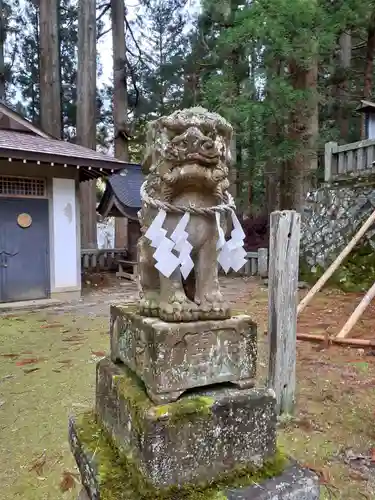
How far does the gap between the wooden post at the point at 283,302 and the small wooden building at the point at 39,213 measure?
5.19 m

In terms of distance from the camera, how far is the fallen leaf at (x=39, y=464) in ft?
7.79

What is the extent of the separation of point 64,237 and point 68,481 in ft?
19.5

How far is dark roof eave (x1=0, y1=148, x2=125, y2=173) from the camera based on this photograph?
639 cm

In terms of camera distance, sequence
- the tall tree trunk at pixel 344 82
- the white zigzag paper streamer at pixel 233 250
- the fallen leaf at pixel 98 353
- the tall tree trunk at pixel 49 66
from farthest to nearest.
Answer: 1. the tall tree trunk at pixel 49 66
2. the tall tree trunk at pixel 344 82
3. the fallen leaf at pixel 98 353
4. the white zigzag paper streamer at pixel 233 250

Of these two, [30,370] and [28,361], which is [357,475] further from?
[28,361]

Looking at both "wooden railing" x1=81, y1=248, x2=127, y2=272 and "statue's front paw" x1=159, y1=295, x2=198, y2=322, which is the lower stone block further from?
"wooden railing" x1=81, y1=248, x2=127, y2=272

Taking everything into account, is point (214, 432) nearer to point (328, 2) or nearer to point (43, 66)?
point (328, 2)

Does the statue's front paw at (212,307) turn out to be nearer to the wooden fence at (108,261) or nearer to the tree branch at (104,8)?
the wooden fence at (108,261)

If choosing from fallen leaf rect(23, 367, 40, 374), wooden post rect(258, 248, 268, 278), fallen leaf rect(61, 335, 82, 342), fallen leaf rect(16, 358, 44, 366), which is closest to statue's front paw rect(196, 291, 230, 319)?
fallen leaf rect(23, 367, 40, 374)

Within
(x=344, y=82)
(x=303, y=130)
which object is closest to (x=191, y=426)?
(x=303, y=130)

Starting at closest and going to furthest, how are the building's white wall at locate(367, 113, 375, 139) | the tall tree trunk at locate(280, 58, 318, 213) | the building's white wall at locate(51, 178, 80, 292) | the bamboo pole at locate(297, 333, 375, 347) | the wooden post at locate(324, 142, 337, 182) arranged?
1. the bamboo pole at locate(297, 333, 375, 347)
2. the building's white wall at locate(51, 178, 80, 292)
3. the wooden post at locate(324, 142, 337, 182)
4. the tall tree trunk at locate(280, 58, 318, 213)
5. the building's white wall at locate(367, 113, 375, 139)

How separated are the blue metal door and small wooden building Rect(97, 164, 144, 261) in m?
2.57

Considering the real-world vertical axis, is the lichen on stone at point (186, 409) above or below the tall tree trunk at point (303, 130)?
below

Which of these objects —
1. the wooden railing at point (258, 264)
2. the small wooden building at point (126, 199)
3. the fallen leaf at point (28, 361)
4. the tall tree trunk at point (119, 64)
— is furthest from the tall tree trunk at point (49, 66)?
the fallen leaf at point (28, 361)
